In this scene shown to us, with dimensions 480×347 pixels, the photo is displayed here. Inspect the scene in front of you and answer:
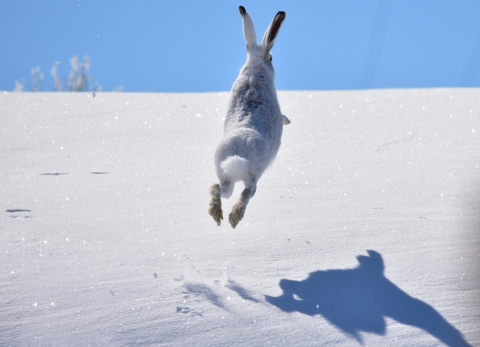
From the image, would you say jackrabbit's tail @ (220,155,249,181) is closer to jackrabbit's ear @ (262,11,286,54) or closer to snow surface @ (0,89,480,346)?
snow surface @ (0,89,480,346)

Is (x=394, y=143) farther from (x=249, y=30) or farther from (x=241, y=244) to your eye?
(x=241, y=244)

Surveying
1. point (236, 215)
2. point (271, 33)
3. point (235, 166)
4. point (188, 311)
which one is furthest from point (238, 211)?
point (271, 33)

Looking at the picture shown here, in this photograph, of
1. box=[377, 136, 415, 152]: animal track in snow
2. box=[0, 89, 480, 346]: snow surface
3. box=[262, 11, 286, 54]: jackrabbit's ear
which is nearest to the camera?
box=[0, 89, 480, 346]: snow surface

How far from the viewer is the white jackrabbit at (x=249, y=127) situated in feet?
9.92

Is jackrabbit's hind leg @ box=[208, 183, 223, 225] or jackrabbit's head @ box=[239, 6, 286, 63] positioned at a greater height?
jackrabbit's head @ box=[239, 6, 286, 63]

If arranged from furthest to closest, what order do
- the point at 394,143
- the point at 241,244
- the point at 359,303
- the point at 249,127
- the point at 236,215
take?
the point at 394,143
the point at 249,127
the point at 241,244
the point at 236,215
the point at 359,303

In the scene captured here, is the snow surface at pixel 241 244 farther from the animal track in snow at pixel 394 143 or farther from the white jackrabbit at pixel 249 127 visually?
the white jackrabbit at pixel 249 127

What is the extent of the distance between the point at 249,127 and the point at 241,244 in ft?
2.61

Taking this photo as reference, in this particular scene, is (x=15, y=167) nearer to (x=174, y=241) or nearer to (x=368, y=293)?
(x=174, y=241)

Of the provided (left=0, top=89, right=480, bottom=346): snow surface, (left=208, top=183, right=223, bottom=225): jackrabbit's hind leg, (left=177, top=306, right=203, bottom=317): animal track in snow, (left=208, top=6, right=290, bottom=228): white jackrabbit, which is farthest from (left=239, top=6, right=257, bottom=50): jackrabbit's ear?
(left=177, top=306, right=203, bottom=317): animal track in snow

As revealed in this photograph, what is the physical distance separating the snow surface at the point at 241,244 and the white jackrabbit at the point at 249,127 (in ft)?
0.93

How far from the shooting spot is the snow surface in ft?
6.92

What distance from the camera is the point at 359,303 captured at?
2.33 m

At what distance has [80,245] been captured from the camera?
9.38 feet
